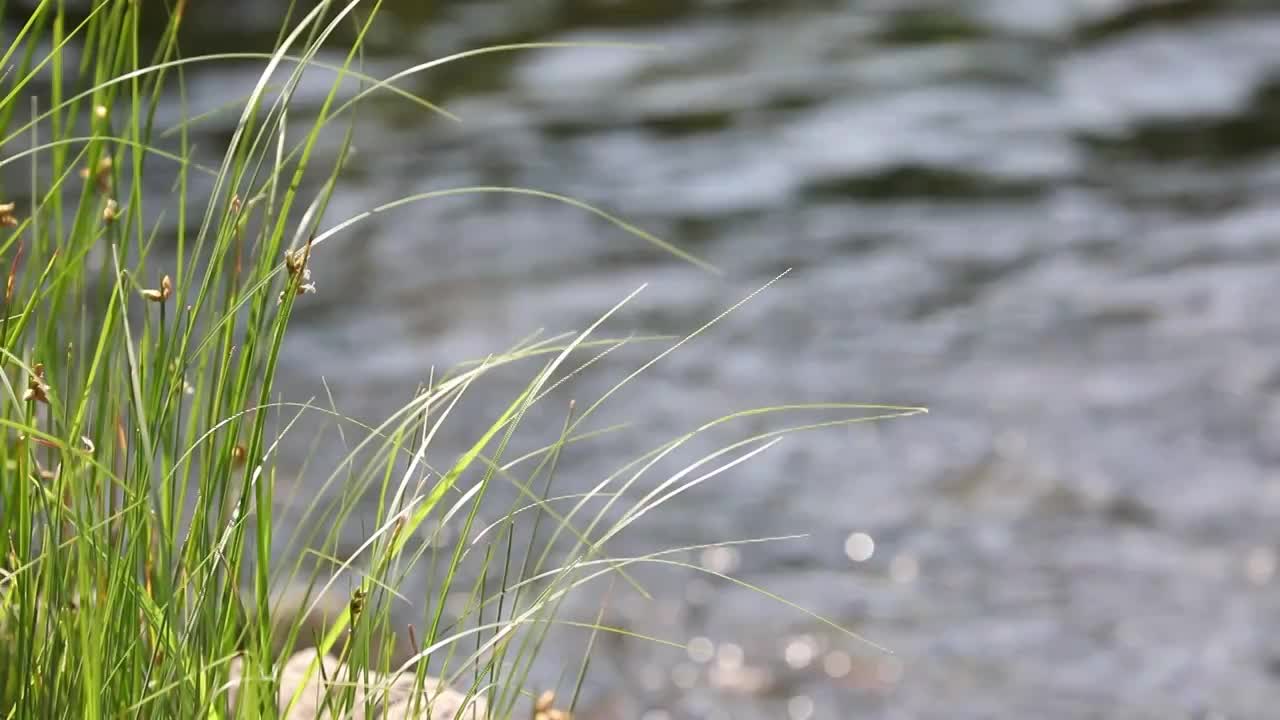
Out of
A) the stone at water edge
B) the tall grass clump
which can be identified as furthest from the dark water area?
the tall grass clump

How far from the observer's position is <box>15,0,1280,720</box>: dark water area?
3.10m

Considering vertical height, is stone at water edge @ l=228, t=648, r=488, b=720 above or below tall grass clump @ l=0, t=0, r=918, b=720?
below

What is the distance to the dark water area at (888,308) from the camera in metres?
3.10

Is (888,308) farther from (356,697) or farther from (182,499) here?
(182,499)

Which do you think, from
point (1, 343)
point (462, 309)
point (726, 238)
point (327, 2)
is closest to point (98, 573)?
point (1, 343)

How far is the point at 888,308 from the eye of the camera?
14.4 feet

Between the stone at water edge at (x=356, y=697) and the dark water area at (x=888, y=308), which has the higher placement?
the stone at water edge at (x=356, y=697)

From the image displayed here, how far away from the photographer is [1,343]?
149 cm

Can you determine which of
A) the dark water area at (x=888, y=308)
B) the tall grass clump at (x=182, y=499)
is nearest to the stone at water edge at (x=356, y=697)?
the tall grass clump at (x=182, y=499)

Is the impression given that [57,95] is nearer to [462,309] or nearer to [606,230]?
[462,309]

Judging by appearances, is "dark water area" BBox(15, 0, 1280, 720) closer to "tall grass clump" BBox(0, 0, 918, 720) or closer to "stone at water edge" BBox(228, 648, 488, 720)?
"stone at water edge" BBox(228, 648, 488, 720)

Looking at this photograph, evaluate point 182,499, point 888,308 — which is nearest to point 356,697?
point 182,499

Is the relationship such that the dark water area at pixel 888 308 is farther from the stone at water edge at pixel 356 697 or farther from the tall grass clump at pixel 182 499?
the tall grass clump at pixel 182 499

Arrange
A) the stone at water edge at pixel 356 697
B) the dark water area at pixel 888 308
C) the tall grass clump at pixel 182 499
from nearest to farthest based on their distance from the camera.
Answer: the tall grass clump at pixel 182 499
the stone at water edge at pixel 356 697
the dark water area at pixel 888 308
